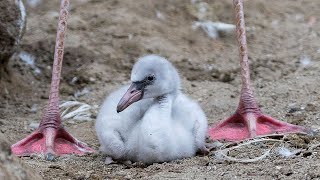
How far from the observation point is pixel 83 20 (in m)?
6.58

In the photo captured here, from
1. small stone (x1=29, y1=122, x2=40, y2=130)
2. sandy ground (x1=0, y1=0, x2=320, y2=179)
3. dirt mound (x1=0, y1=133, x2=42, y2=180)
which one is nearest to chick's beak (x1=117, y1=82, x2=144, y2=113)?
sandy ground (x1=0, y1=0, x2=320, y2=179)

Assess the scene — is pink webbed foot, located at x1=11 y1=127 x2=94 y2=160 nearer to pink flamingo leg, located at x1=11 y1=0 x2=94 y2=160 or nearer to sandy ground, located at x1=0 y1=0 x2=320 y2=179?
pink flamingo leg, located at x1=11 y1=0 x2=94 y2=160

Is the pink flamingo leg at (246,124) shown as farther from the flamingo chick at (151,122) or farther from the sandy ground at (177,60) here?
the flamingo chick at (151,122)

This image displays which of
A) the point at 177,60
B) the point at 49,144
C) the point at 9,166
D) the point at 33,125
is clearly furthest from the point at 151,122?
the point at 177,60

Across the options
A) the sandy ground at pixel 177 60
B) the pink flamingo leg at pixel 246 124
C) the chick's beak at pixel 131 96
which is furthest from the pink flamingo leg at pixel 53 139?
the pink flamingo leg at pixel 246 124

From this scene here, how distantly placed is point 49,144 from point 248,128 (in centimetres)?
103

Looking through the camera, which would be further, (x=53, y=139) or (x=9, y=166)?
(x=53, y=139)

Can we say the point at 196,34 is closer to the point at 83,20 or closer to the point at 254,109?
the point at 83,20

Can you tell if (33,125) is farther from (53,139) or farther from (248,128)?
(248,128)

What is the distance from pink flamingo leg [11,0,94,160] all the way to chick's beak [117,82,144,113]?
600mm

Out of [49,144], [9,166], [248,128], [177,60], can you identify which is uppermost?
[177,60]

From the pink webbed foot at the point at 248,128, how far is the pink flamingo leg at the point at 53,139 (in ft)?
2.28

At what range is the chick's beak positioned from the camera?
12.5 ft

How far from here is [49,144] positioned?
4395mm
